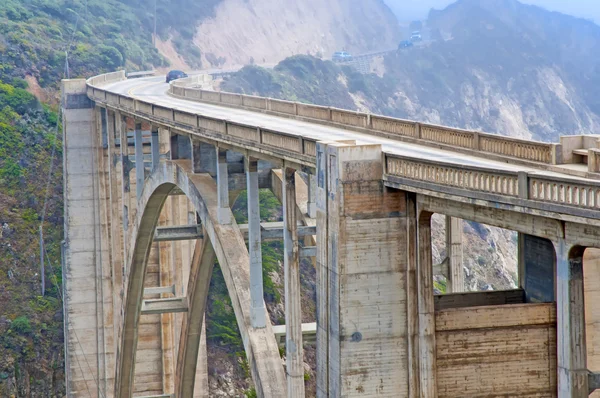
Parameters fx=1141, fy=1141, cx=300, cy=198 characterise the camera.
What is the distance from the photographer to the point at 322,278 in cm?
1780

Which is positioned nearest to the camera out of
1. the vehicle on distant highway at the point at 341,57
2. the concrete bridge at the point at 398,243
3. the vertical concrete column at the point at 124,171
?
the concrete bridge at the point at 398,243

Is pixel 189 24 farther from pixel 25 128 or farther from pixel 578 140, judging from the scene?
pixel 578 140

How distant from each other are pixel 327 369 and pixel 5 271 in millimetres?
42053

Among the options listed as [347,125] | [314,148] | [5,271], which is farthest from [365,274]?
[5,271]

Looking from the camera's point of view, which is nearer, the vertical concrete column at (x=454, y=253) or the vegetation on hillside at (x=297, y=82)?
the vertical concrete column at (x=454, y=253)

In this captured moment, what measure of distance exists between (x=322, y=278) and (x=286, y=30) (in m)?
144

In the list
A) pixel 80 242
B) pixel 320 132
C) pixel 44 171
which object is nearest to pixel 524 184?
pixel 320 132

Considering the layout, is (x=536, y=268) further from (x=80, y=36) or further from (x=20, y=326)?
(x=80, y=36)

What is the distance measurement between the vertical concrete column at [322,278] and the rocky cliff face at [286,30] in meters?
116

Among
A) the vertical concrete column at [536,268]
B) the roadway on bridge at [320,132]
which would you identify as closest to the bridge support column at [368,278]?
the roadway on bridge at [320,132]

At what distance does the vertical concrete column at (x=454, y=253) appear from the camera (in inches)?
820

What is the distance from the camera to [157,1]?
408ft

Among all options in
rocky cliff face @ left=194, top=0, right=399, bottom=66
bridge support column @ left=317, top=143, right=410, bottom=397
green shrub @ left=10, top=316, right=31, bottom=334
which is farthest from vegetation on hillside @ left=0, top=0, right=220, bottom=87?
bridge support column @ left=317, top=143, right=410, bottom=397

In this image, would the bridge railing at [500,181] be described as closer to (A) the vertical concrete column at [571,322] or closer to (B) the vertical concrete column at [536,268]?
(A) the vertical concrete column at [571,322]
